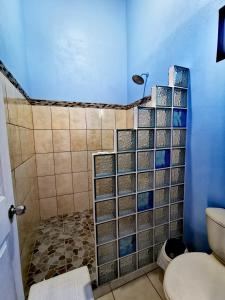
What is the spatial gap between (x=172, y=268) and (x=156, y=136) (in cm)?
87

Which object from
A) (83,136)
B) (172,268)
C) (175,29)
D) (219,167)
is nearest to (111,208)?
(172,268)

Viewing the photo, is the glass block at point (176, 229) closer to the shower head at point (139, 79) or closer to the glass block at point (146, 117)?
the glass block at point (146, 117)

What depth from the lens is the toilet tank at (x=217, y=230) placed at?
91cm

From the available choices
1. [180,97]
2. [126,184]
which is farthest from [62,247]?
[180,97]

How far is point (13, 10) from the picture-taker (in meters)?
1.31

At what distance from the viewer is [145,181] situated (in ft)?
4.03

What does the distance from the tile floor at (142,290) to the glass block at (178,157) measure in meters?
0.95

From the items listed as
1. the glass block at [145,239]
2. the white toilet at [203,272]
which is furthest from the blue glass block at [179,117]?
the glass block at [145,239]

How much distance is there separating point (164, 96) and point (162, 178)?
68 centimetres

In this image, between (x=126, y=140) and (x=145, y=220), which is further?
(x=145, y=220)

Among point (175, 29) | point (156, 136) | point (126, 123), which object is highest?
point (175, 29)

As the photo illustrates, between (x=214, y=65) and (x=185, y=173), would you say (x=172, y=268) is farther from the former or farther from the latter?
(x=214, y=65)

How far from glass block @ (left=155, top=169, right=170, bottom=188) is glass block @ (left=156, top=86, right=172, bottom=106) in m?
0.56

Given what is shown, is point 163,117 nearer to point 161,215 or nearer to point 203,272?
point 161,215
